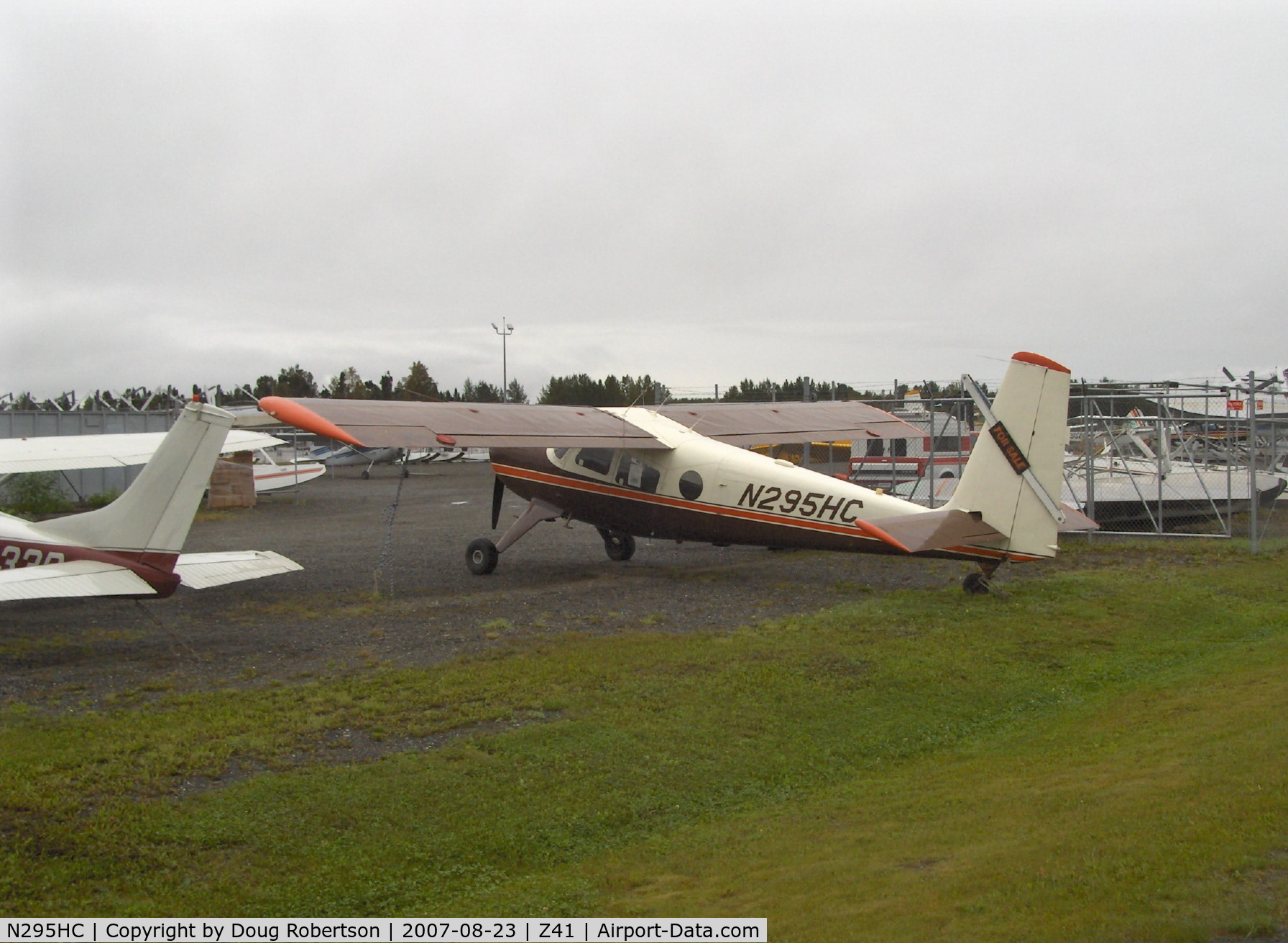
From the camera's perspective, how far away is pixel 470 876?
478cm

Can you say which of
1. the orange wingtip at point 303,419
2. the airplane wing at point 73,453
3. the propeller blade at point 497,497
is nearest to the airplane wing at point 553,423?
the orange wingtip at point 303,419

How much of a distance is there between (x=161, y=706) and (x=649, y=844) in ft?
15.1

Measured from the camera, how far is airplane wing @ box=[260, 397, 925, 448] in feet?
36.4

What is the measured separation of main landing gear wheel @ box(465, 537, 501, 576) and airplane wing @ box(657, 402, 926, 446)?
4.02 meters

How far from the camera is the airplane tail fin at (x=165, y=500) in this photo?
9.70 m

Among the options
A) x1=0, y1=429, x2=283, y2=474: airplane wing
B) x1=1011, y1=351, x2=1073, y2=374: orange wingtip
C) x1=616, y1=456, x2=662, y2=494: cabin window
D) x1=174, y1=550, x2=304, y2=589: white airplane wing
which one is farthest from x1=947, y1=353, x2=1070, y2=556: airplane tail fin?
x1=0, y1=429, x2=283, y2=474: airplane wing

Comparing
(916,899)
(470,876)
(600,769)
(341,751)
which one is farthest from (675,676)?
(916,899)

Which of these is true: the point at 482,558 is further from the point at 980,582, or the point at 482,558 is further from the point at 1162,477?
the point at 1162,477

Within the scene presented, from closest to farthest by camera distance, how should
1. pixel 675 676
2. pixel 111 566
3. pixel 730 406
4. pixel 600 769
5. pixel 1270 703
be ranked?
1. pixel 600 769
2. pixel 1270 703
3. pixel 675 676
4. pixel 111 566
5. pixel 730 406

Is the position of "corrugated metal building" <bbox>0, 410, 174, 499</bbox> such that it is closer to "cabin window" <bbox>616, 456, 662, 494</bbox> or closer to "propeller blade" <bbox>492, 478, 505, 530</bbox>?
"propeller blade" <bbox>492, 478, 505, 530</bbox>

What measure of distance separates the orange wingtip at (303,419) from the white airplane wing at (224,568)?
1.61 m

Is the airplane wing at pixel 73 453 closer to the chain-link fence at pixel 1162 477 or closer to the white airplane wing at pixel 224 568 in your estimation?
the white airplane wing at pixel 224 568

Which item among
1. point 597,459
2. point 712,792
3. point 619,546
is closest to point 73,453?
point 597,459

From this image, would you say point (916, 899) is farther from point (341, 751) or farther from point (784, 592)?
point (784, 592)
